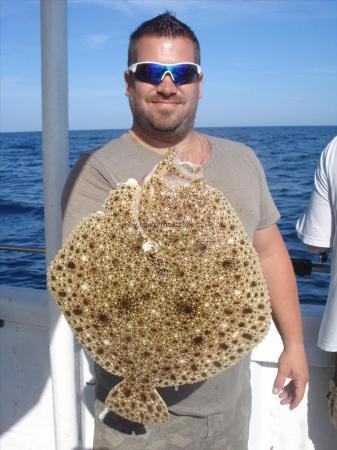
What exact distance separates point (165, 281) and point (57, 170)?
111cm

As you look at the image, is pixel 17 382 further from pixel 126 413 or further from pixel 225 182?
pixel 225 182

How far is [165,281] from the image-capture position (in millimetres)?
1706

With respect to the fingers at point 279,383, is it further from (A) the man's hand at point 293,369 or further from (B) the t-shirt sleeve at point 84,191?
(B) the t-shirt sleeve at point 84,191

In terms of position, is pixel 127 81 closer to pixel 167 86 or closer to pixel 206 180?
pixel 167 86

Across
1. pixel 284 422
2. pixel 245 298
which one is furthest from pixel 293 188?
pixel 245 298

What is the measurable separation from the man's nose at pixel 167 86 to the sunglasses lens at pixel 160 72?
0.02m

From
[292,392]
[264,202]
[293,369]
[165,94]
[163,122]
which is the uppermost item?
[165,94]

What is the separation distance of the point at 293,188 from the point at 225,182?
1832cm

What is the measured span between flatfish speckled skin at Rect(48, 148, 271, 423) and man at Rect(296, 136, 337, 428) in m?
0.84

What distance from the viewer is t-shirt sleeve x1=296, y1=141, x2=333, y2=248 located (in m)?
2.46

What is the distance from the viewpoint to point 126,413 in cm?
190

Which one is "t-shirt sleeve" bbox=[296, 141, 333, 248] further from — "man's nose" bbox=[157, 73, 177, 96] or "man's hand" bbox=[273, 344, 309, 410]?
"man's nose" bbox=[157, 73, 177, 96]

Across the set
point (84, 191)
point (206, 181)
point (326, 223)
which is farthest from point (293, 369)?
point (84, 191)

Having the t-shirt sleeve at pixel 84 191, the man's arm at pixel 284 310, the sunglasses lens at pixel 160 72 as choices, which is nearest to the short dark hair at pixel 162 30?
the sunglasses lens at pixel 160 72
